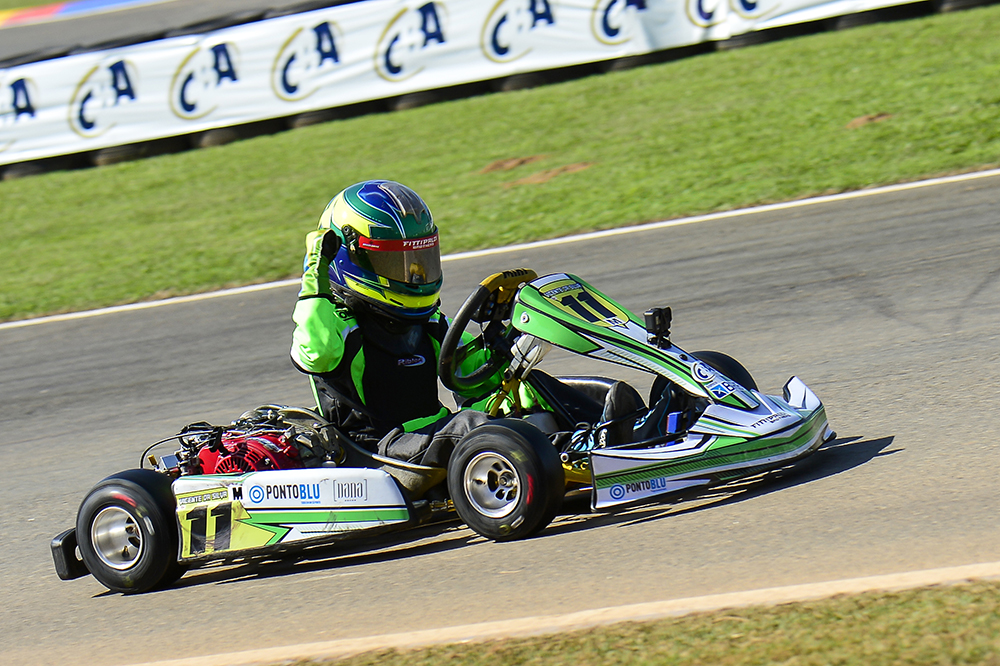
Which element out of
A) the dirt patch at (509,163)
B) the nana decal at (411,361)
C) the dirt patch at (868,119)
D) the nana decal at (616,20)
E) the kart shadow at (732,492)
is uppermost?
the nana decal at (616,20)

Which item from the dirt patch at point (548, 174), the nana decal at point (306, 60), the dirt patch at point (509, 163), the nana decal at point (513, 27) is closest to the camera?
the dirt patch at point (548, 174)

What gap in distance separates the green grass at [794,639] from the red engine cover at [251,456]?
4.75 ft

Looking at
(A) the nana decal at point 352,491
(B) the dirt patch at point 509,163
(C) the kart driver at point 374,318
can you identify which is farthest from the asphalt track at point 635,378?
(B) the dirt patch at point 509,163

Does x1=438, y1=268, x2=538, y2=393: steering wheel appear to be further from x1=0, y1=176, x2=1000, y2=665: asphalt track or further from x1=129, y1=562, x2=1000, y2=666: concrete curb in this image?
x1=129, y1=562, x2=1000, y2=666: concrete curb

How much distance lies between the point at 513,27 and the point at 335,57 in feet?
7.11

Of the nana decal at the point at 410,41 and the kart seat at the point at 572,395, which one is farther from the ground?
the nana decal at the point at 410,41

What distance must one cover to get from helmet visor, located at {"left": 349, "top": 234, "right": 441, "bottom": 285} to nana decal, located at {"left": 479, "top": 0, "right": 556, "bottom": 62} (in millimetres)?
9601

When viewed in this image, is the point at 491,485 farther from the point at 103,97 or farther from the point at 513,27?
the point at 103,97

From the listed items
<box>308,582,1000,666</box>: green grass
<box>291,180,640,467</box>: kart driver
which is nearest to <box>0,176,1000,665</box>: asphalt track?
<box>308,582,1000,666</box>: green grass

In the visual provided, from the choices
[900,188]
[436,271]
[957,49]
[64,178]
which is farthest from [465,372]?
[64,178]

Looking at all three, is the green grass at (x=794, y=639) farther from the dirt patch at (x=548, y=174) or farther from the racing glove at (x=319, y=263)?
the dirt patch at (x=548, y=174)

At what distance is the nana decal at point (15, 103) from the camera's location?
1442 cm

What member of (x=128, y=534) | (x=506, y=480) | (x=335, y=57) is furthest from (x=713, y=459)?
(x=335, y=57)

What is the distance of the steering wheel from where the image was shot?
4477 mm
